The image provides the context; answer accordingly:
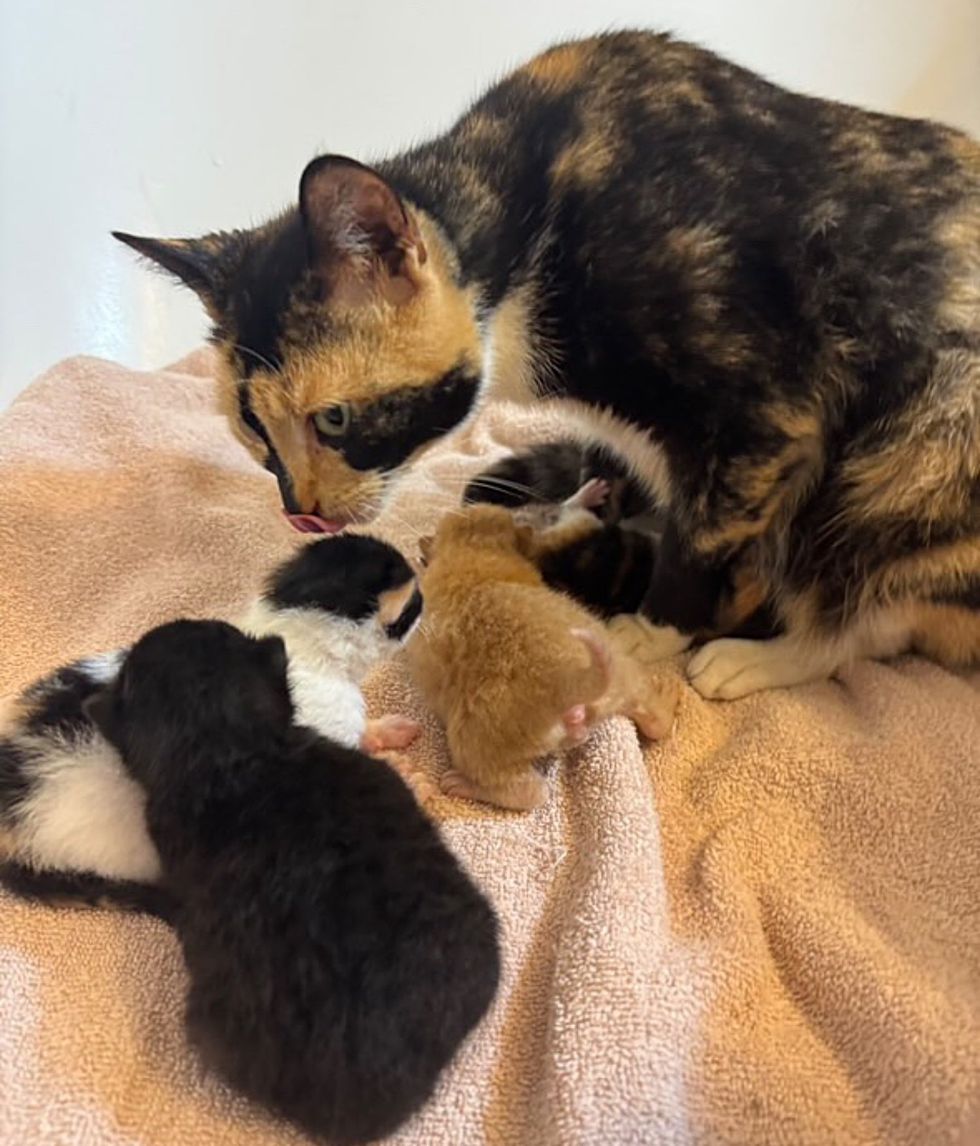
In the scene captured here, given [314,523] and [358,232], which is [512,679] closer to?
[314,523]

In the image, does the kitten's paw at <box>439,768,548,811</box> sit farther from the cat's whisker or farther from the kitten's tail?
the cat's whisker

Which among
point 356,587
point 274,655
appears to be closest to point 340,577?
point 356,587

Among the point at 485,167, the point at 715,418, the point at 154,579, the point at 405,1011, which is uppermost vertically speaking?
the point at 485,167

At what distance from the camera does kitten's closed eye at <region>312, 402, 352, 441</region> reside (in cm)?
118

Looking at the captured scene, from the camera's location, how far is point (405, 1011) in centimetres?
87

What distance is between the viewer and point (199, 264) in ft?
4.15

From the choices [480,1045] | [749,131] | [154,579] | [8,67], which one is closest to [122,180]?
[8,67]

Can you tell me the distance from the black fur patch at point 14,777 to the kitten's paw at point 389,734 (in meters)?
0.34

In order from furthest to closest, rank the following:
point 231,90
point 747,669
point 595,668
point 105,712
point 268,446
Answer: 1. point 231,90
2. point 747,669
3. point 268,446
4. point 595,668
5. point 105,712

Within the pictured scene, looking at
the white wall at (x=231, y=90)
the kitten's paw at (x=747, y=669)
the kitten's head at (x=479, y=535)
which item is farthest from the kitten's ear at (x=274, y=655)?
the white wall at (x=231, y=90)

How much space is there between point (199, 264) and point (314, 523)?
31 cm

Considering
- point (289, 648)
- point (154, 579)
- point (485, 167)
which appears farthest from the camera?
point (154, 579)

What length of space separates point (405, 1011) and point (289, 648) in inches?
16.0

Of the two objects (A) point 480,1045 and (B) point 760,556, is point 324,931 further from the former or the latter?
(B) point 760,556
